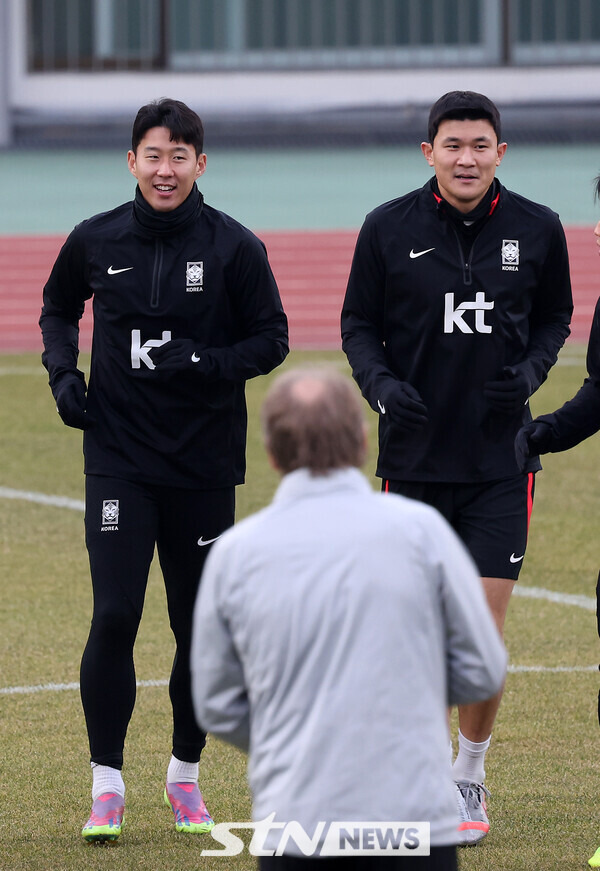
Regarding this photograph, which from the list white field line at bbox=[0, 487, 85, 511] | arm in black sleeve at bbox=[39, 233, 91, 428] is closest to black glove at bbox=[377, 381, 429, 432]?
arm in black sleeve at bbox=[39, 233, 91, 428]

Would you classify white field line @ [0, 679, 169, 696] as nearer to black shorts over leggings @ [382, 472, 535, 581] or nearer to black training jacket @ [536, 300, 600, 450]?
black shorts over leggings @ [382, 472, 535, 581]

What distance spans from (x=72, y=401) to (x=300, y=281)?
53.4ft

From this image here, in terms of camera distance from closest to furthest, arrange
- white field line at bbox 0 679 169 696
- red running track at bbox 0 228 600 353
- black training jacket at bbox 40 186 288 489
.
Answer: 1. black training jacket at bbox 40 186 288 489
2. white field line at bbox 0 679 169 696
3. red running track at bbox 0 228 600 353

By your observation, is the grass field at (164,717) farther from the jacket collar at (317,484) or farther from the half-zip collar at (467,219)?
the jacket collar at (317,484)

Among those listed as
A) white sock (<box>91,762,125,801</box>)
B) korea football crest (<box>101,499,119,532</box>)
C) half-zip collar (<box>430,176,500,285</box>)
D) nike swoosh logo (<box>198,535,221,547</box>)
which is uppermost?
half-zip collar (<box>430,176,500,285</box>)

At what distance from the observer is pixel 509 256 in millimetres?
4867

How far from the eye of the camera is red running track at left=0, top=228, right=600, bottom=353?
18.7 metres

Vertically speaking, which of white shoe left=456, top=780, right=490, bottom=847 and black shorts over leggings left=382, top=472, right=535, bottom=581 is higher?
black shorts over leggings left=382, top=472, right=535, bottom=581

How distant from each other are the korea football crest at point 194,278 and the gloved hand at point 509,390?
3.03 ft

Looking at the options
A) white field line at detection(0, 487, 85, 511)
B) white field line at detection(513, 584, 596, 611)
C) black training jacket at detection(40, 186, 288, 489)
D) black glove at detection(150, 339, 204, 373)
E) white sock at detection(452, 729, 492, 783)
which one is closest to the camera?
black glove at detection(150, 339, 204, 373)

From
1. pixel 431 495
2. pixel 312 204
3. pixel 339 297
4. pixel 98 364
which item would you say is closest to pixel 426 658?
pixel 431 495

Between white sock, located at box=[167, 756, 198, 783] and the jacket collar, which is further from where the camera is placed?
white sock, located at box=[167, 756, 198, 783]

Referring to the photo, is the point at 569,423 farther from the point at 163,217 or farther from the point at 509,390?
the point at 163,217

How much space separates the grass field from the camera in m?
4.78
